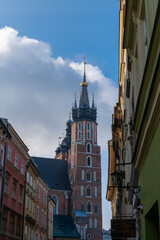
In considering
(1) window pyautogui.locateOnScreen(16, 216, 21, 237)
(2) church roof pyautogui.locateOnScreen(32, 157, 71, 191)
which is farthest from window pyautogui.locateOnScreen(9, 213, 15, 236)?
(2) church roof pyautogui.locateOnScreen(32, 157, 71, 191)

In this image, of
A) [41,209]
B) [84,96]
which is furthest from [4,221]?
[84,96]

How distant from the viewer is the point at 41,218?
41.9 metres

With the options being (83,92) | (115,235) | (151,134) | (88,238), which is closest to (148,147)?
(151,134)

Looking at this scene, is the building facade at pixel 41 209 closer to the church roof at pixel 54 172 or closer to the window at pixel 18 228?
the window at pixel 18 228

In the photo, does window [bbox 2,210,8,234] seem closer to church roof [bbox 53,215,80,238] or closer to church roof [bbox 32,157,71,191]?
church roof [bbox 53,215,80,238]

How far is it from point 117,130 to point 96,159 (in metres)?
68.9

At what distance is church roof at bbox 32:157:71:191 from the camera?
91125 millimetres

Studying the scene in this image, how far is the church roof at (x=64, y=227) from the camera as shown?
7401 centimetres

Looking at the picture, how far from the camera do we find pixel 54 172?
9544 centimetres

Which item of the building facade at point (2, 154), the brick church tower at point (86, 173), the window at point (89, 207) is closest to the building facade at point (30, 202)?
the building facade at point (2, 154)

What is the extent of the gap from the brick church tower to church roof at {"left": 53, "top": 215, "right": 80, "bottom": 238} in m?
2.01

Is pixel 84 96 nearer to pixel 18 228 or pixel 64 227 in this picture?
pixel 64 227

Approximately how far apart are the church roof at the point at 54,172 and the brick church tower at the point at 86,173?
2.44 meters

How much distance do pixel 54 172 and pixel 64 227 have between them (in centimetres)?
2071
